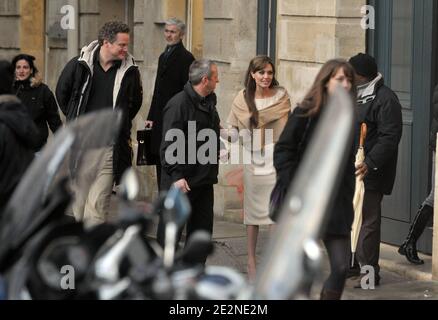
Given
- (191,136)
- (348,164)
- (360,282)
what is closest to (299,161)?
(348,164)

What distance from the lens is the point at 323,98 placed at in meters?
7.70

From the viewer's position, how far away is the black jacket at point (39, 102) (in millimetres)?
12391

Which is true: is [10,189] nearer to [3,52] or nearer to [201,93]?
[201,93]

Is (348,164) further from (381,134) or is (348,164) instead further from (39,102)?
(39,102)

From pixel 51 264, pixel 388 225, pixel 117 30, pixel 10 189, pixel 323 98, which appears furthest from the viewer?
pixel 388 225

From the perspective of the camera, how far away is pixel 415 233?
10641 mm

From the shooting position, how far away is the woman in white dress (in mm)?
10438

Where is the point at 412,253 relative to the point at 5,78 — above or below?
below

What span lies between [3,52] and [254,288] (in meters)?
18.9

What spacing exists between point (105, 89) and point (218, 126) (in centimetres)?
130

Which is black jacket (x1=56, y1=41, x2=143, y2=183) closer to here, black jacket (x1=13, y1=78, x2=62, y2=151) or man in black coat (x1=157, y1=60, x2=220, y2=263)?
man in black coat (x1=157, y1=60, x2=220, y2=263)

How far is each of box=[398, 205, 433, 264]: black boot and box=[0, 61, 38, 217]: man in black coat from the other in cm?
403

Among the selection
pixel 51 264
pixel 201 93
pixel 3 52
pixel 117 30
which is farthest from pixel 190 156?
pixel 3 52
